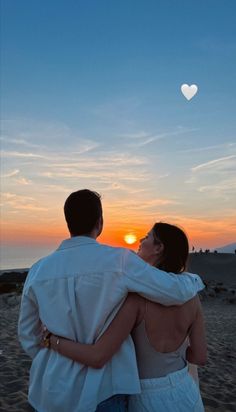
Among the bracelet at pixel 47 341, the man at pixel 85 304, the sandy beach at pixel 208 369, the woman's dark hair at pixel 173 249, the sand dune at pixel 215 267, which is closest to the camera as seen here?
the man at pixel 85 304

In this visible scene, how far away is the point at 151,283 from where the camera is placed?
241 cm

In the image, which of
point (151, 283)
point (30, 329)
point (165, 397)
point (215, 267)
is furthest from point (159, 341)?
point (215, 267)

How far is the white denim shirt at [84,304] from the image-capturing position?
7.78 ft

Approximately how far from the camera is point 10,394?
736 centimetres

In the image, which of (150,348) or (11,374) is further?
(11,374)

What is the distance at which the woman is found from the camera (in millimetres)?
2416

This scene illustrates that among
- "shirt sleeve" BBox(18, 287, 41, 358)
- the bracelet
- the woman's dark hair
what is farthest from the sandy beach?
the woman's dark hair

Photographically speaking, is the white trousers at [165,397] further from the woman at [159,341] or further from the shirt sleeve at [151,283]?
the shirt sleeve at [151,283]

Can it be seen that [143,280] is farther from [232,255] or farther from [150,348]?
[232,255]

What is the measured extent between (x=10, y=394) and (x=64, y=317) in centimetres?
557

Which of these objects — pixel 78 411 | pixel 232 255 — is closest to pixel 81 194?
pixel 78 411

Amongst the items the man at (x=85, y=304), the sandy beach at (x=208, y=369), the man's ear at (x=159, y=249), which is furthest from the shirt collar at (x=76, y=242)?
the sandy beach at (x=208, y=369)

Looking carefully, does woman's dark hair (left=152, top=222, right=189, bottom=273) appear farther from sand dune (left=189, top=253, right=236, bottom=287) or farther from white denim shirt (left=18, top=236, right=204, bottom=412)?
sand dune (left=189, top=253, right=236, bottom=287)

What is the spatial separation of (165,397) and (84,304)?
0.69m
